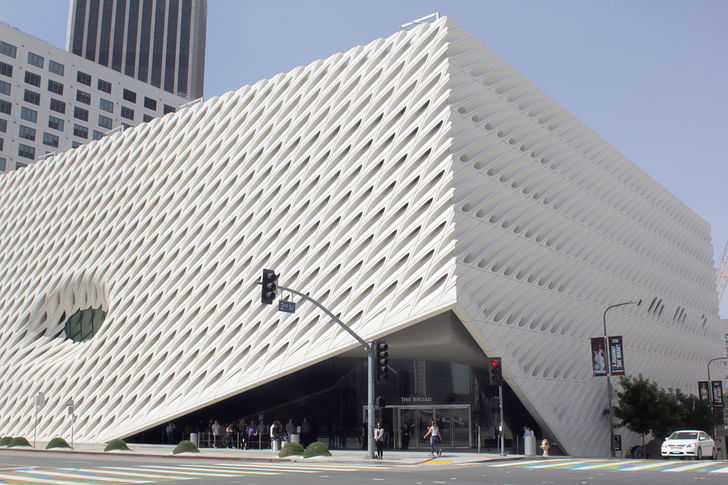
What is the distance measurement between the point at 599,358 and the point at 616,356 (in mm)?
1553

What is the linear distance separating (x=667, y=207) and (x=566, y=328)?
26965 mm

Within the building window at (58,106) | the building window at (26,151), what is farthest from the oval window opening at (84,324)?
the building window at (58,106)

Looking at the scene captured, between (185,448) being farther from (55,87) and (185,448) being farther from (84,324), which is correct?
(55,87)

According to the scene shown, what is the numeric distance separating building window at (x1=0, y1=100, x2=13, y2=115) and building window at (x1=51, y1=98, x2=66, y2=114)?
5.19 meters

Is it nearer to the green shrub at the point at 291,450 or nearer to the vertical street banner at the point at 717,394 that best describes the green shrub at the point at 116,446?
A: the green shrub at the point at 291,450

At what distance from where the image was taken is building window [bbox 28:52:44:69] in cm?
8562

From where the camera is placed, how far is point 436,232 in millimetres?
33438

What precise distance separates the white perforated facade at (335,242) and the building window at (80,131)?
35592mm

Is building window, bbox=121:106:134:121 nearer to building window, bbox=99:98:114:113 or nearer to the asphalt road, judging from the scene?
building window, bbox=99:98:114:113

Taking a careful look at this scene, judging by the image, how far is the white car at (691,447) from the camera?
30172 mm

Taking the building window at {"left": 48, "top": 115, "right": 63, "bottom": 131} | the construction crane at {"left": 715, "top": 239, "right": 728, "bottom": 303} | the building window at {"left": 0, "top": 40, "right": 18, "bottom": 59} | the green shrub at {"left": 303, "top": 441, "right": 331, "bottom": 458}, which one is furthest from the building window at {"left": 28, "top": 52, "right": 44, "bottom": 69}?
the construction crane at {"left": 715, "top": 239, "right": 728, "bottom": 303}

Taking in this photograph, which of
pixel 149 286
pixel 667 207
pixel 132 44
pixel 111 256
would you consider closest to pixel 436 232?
pixel 149 286

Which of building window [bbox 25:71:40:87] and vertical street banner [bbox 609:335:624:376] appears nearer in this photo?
vertical street banner [bbox 609:335:624:376]

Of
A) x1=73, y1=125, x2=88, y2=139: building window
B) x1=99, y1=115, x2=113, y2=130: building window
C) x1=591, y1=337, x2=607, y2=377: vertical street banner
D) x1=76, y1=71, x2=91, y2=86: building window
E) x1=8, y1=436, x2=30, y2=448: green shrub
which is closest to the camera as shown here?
x1=591, y1=337, x2=607, y2=377: vertical street banner
